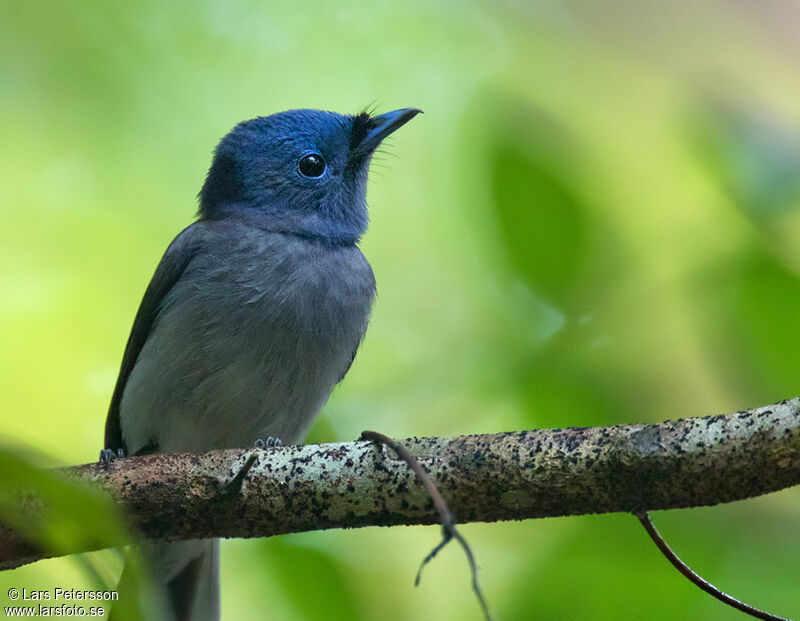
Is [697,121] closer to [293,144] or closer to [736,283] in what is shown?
[736,283]

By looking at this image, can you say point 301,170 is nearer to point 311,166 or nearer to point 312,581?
point 311,166

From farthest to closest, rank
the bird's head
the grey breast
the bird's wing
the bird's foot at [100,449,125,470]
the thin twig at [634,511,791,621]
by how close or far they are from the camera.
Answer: the bird's head < the bird's wing < the grey breast < the bird's foot at [100,449,125,470] < the thin twig at [634,511,791,621]

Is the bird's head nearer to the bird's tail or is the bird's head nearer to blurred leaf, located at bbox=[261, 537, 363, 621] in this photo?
the bird's tail

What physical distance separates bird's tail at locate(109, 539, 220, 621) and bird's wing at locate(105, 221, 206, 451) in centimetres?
68

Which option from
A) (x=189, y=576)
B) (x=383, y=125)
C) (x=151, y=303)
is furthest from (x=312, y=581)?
(x=383, y=125)

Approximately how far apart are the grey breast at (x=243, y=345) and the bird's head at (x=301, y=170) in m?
0.37

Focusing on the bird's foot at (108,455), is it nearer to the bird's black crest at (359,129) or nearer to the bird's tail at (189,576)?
the bird's tail at (189,576)

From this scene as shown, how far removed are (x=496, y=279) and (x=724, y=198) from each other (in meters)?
1.02

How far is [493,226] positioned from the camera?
359 cm

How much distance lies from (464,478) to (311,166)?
10.0ft

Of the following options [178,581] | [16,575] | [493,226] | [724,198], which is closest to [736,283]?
[724,198]

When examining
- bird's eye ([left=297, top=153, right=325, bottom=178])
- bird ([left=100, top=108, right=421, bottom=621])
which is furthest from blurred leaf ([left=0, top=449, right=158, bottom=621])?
bird's eye ([left=297, top=153, right=325, bottom=178])

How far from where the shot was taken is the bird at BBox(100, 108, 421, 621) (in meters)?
4.41

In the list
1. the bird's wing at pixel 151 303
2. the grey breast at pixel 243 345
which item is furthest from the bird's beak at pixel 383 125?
the bird's wing at pixel 151 303
